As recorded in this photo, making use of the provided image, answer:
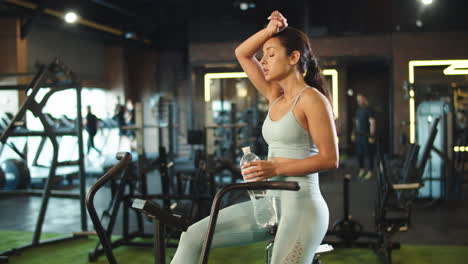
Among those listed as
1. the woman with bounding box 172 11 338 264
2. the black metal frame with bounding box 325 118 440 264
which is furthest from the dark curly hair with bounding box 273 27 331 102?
the black metal frame with bounding box 325 118 440 264

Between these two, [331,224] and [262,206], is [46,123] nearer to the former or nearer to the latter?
[331,224]

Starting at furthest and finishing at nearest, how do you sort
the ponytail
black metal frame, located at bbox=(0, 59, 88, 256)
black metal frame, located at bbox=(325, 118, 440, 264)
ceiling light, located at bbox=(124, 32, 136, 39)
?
ceiling light, located at bbox=(124, 32, 136, 39)
black metal frame, located at bbox=(0, 59, 88, 256)
black metal frame, located at bbox=(325, 118, 440, 264)
the ponytail

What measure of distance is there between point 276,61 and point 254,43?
20 cm

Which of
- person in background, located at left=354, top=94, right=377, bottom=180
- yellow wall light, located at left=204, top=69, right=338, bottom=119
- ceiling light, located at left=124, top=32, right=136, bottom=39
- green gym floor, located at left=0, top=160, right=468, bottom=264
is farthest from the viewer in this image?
ceiling light, located at left=124, top=32, right=136, bottom=39

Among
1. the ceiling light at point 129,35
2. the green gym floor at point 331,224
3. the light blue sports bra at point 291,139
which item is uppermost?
the ceiling light at point 129,35

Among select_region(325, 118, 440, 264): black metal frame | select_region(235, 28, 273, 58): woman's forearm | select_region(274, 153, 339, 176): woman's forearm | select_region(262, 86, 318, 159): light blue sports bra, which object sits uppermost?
select_region(235, 28, 273, 58): woman's forearm

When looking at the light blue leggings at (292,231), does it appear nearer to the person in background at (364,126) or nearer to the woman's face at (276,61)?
the woman's face at (276,61)

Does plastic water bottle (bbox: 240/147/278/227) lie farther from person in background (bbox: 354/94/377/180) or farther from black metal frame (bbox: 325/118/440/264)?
person in background (bbox: 354/94/377/180)

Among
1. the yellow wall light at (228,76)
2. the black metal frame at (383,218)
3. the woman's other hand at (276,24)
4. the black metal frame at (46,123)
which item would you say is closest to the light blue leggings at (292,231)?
the woman's other hand at (276,24)

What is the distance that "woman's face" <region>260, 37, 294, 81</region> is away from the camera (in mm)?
1749

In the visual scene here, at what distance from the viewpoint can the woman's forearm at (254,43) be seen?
1817mm

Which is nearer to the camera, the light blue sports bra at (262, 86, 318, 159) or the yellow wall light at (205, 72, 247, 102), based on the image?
the light blue sports bra at (262, 86, 318, 159)

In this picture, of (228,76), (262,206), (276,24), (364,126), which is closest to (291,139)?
(262,206)

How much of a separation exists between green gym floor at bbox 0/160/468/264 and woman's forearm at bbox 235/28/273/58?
7.38 feet
